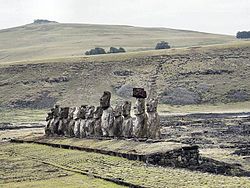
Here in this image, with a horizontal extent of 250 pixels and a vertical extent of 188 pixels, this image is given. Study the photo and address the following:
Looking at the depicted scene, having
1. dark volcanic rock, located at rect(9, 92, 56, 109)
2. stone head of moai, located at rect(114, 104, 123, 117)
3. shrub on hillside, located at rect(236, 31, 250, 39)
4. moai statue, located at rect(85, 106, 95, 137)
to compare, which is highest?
shrub on hillside, located at rect(236, 31, 250, 39)

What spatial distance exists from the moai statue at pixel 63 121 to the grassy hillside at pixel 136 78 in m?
37.4

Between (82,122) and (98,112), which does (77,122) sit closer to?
(82,122)

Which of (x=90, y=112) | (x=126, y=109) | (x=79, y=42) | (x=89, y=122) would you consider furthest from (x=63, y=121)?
(x=79, y=42)

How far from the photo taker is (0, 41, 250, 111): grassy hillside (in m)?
76.6

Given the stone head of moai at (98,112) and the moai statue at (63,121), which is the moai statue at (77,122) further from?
the stone head of moai at (98,112)

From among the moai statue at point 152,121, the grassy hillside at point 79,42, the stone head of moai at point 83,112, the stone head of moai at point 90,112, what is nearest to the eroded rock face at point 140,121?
the moai statue at point 152,121

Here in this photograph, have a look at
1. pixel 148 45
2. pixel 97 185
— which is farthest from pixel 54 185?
pixel 148 45

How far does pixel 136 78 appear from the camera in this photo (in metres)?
85.6

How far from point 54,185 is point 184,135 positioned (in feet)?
80.3

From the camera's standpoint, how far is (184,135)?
4250cm

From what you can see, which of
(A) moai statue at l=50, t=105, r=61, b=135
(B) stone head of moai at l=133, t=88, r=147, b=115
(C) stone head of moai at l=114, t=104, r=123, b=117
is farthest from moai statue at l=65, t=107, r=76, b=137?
(B) stone head of moai at l=133, t=88, r=147, b=115

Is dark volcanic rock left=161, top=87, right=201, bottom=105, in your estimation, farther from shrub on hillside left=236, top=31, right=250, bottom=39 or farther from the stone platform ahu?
shrub on hillside left=236, top=31, right=250, bottom=39

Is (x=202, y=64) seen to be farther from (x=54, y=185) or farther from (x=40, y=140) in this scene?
(x=54, y=185)

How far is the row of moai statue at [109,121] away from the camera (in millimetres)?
29391
